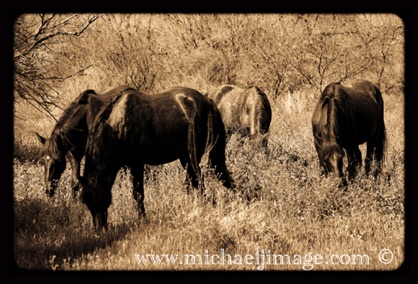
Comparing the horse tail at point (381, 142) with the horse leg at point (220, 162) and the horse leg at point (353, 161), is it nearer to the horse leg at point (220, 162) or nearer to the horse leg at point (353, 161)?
the horse leg at point (353, 161)

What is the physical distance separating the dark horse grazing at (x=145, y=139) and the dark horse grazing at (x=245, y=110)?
2863mm

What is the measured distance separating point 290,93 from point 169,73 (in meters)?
4.11

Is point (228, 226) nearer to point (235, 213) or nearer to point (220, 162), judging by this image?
point (235, 213)

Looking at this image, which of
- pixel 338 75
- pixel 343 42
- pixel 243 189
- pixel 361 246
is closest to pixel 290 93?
pixel 338 75

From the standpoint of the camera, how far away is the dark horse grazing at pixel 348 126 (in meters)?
7.28

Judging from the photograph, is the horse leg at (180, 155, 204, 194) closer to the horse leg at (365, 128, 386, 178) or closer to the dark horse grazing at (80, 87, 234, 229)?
the dark horse grazing at (80, 87, 234, 229)

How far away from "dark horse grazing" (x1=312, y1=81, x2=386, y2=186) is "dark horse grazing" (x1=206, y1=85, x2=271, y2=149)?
5.92 feet

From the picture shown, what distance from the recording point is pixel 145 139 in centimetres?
645

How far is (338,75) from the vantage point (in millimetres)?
17625

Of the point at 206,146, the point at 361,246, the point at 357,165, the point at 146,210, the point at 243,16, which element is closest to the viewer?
the point at 361,246

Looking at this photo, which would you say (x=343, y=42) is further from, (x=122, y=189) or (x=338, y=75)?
(x=122, y=189)

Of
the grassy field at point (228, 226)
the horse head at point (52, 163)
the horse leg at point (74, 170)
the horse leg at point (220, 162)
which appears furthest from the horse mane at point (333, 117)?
the horse head at point (52, 163)

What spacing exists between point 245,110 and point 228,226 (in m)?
5.72
